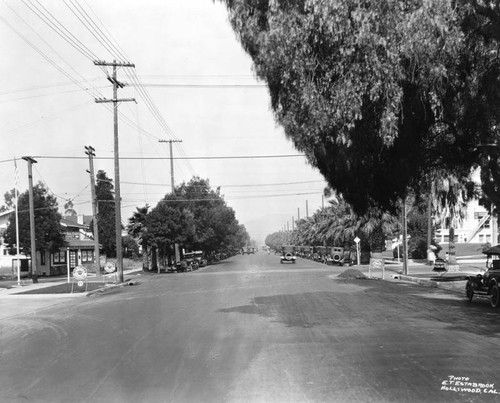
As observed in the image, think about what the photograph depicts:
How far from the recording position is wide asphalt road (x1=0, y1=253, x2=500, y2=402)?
719 centimetres

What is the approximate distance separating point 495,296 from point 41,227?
1543 inches

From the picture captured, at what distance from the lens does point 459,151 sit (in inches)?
527

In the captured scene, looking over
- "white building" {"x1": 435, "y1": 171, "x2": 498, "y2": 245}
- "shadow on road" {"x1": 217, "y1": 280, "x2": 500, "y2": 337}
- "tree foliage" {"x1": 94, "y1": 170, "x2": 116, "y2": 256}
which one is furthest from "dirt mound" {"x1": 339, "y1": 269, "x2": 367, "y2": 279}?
"tree foliage" {"x1": 94, "y1": 170, "x2": 116, "y2": 256}

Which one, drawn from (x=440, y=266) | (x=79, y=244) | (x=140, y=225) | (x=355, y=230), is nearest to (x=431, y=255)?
(x=355, y=230)

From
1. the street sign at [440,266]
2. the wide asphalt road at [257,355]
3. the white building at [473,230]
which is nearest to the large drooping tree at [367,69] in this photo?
the wide asphalt road at [257,355]

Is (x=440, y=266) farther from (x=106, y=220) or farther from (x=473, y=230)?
(x=106, y=220)

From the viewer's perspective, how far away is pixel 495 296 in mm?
17828

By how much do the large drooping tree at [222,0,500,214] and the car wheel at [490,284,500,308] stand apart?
8087 millimetres

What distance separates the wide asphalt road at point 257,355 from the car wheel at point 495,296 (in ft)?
2.22

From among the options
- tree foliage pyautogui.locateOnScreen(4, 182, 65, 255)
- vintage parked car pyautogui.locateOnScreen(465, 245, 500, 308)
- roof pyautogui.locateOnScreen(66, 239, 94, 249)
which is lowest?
vintage parked car pyautogui.locateOnScreen(465, 245, 500, 308)

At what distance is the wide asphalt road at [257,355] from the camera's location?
719 cm

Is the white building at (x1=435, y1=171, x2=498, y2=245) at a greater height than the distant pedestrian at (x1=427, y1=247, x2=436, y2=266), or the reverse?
the white building at (x1=435, y1=171, x2=498, y2=245)

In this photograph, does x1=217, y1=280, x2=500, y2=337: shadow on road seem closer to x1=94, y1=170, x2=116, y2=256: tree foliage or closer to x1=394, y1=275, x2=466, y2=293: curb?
x1=394, y1=275, x2=466, y2=293: curb

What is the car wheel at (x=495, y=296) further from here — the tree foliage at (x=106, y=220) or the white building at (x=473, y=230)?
the tree foliage at (x=106, y=220)
